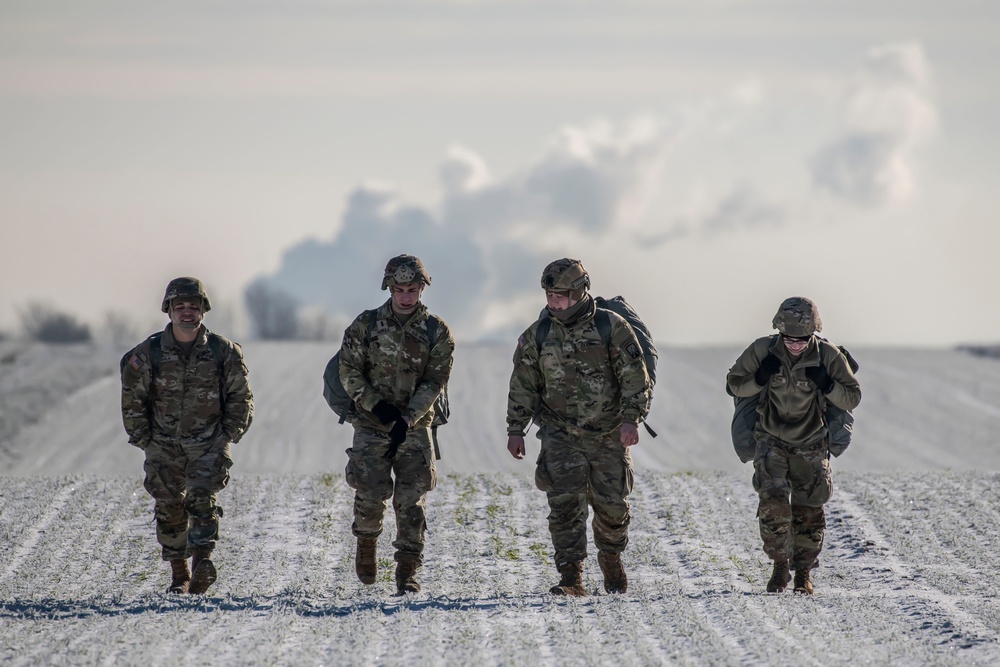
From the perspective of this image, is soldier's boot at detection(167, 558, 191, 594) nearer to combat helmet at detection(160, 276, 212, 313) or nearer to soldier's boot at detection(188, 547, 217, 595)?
soldier's boot at detection(188, 547, 217, 595)

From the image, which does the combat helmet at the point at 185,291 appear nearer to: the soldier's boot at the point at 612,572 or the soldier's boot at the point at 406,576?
the soldier's boot at the point at 406,576

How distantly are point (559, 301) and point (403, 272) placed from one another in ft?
3.66

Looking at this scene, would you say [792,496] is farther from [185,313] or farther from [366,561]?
[185,313]

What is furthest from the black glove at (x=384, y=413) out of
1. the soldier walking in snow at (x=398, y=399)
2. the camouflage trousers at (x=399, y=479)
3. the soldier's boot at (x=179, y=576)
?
the soldier's boot at (x=179, y=576)

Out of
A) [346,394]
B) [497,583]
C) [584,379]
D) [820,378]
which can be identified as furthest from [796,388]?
[346,394]

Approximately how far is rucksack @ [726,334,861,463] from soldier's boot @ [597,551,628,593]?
3.94 feet

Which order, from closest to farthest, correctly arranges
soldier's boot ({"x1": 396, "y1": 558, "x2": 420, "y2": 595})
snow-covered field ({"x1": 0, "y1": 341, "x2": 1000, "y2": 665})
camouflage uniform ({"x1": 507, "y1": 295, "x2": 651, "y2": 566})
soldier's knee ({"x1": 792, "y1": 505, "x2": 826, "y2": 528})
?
1. snow-covered field ({"x1": 0, "y1": 341, "x2": 1000, "y2": 665})
2. camouflage uniform ({"x1": 507, "y1": 295, "x2": 651, "y2": 566})
3. soldier's boot ({"x1": 396, "y1": 558, "x2": 420, "y2": 595})
4. soldier's knee ({"x1": 792, "y1": 505, "x2": 826, "y2": 528})

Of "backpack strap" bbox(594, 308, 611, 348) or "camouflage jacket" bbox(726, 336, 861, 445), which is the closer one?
"backpack strap" bbox(594, 308, 611, 348)

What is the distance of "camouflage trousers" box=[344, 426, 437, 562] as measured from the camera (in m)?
9.42

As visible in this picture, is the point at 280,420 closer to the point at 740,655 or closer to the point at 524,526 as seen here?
the point at 524,526

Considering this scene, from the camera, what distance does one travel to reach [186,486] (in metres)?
9.71

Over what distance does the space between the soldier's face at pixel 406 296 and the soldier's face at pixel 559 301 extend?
3.05ft

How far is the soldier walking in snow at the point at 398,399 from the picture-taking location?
30.8 ft

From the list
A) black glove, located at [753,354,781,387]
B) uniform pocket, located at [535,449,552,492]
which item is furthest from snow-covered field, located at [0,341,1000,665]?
black glove, located at [753,354,781,387]
